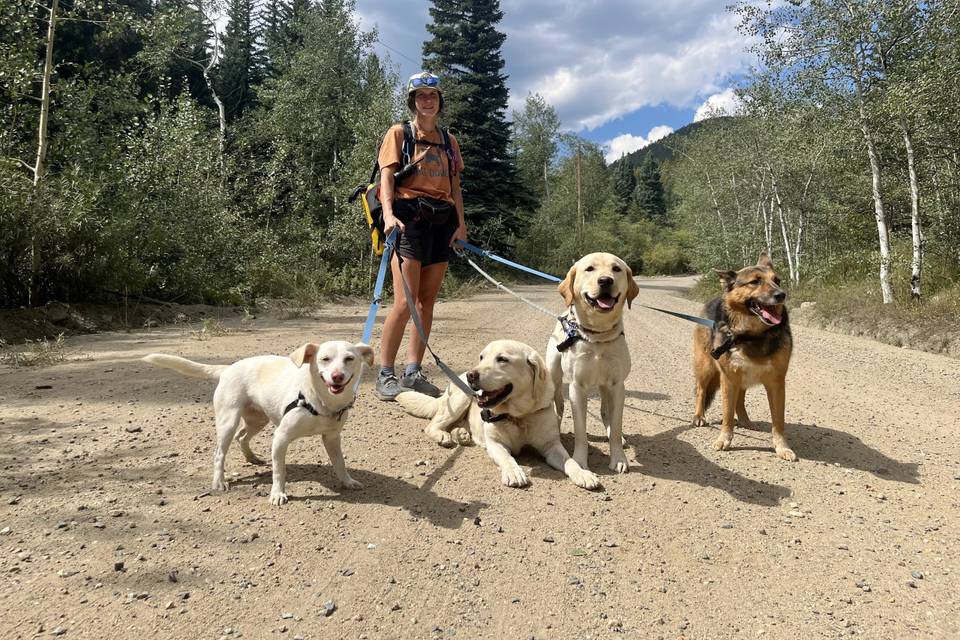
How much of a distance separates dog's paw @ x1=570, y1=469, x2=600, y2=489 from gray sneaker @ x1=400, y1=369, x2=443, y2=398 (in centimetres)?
201

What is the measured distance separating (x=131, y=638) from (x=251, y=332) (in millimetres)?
7685

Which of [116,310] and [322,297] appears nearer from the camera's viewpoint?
[116,310]

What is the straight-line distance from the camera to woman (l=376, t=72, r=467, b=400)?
15.5ft

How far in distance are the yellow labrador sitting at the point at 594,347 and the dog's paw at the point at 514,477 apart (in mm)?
434

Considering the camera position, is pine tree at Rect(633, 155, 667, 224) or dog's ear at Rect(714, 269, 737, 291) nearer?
dog's ear at Rect(714, 269, 737, 291)

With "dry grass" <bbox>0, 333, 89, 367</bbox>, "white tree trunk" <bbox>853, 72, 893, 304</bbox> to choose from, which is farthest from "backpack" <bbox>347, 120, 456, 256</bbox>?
"white tree trunk" <bbox>853, 72, 893, 304</bbox>

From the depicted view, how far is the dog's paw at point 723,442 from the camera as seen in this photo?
13.7ft

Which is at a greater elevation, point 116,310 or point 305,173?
point 305,173

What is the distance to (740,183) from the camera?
2527 cm

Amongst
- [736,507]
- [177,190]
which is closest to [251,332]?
[177,190]

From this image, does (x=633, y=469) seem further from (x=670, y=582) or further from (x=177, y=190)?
(x=177, y=190)

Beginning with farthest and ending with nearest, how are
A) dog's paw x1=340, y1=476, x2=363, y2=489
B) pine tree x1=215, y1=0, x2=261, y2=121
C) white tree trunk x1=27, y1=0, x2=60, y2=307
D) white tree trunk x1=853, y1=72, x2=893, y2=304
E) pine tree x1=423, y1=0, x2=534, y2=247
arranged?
pine tree x1=215, y1=0, x2=261, y2=121 → pine tree x1=423, y1=0, x2=534, y2=247 → white tree trunk x1=853, y1=72, x2=893, y2=304 → white tree trunk x1=27, y1=0, x2=60, y2=307 → dog's paw x1=340, y1=476, x2=363, y2=489

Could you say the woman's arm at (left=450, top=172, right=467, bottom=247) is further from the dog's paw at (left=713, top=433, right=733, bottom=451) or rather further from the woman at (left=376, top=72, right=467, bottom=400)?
the dog's paw at (left=713, top=433, right=733, bottom=451)

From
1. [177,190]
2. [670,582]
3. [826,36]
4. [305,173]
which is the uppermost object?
[826,36]
